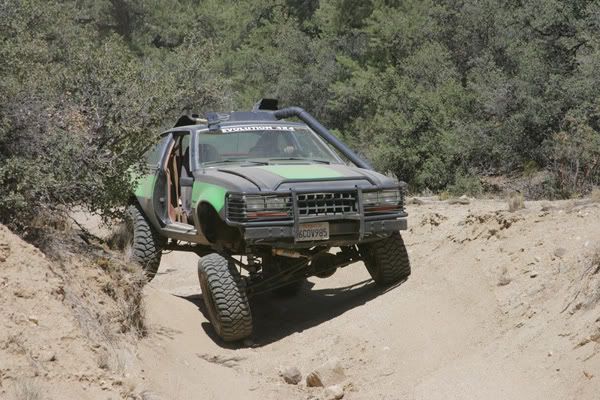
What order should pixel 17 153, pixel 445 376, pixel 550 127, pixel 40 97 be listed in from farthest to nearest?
pixel 550 127 → pixel 40 97 → pixel 17 153 → pixel 445 376

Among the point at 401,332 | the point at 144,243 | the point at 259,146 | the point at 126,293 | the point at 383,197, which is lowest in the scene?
the point at 401,332

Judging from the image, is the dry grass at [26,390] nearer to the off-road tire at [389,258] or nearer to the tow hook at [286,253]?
the tow hook at [286,253]

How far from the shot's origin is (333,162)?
386 inches

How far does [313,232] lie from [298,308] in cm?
219

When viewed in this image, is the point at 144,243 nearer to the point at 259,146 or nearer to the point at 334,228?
the point at 259,146

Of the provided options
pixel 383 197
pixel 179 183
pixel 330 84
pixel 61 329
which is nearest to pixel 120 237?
pixel 179 183

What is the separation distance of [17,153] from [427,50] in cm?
1707

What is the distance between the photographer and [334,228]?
27.6ft

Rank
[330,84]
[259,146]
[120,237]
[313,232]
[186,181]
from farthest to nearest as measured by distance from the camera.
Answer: [330,84]
[120,237]
[259,146]
[186,181]
[313,232]

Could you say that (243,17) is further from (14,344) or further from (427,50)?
(14,344)

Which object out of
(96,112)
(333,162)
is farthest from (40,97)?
(333,162)

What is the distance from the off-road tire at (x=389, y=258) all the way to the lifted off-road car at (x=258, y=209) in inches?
0.4

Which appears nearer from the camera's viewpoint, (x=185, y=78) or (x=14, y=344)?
(x=14, y=344)

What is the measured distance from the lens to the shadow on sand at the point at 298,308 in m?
9.11
